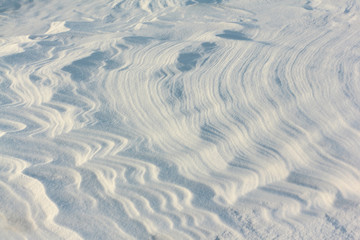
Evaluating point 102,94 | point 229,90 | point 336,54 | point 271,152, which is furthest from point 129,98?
point 336,54

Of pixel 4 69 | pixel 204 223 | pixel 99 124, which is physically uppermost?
pixel 4 69

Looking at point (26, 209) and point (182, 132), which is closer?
point (26, 209)

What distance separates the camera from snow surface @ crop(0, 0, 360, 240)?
187 cm

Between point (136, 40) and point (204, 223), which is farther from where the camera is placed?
point (136, 40)

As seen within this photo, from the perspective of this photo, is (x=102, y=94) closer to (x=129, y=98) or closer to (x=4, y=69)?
(x=129, y=98)

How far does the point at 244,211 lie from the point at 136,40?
2458 mm

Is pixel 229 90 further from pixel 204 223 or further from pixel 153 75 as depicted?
pixel 204 223

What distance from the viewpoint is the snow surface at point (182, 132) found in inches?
73.8

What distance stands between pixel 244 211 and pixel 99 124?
119cm

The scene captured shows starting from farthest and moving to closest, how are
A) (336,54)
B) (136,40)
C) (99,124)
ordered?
(136,40) → (336,54) → (99,124)

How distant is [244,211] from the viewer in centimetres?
191

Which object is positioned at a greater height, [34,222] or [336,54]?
[336,54]

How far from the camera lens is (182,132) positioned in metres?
2.47

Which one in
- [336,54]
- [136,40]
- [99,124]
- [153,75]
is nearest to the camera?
[99,124]
